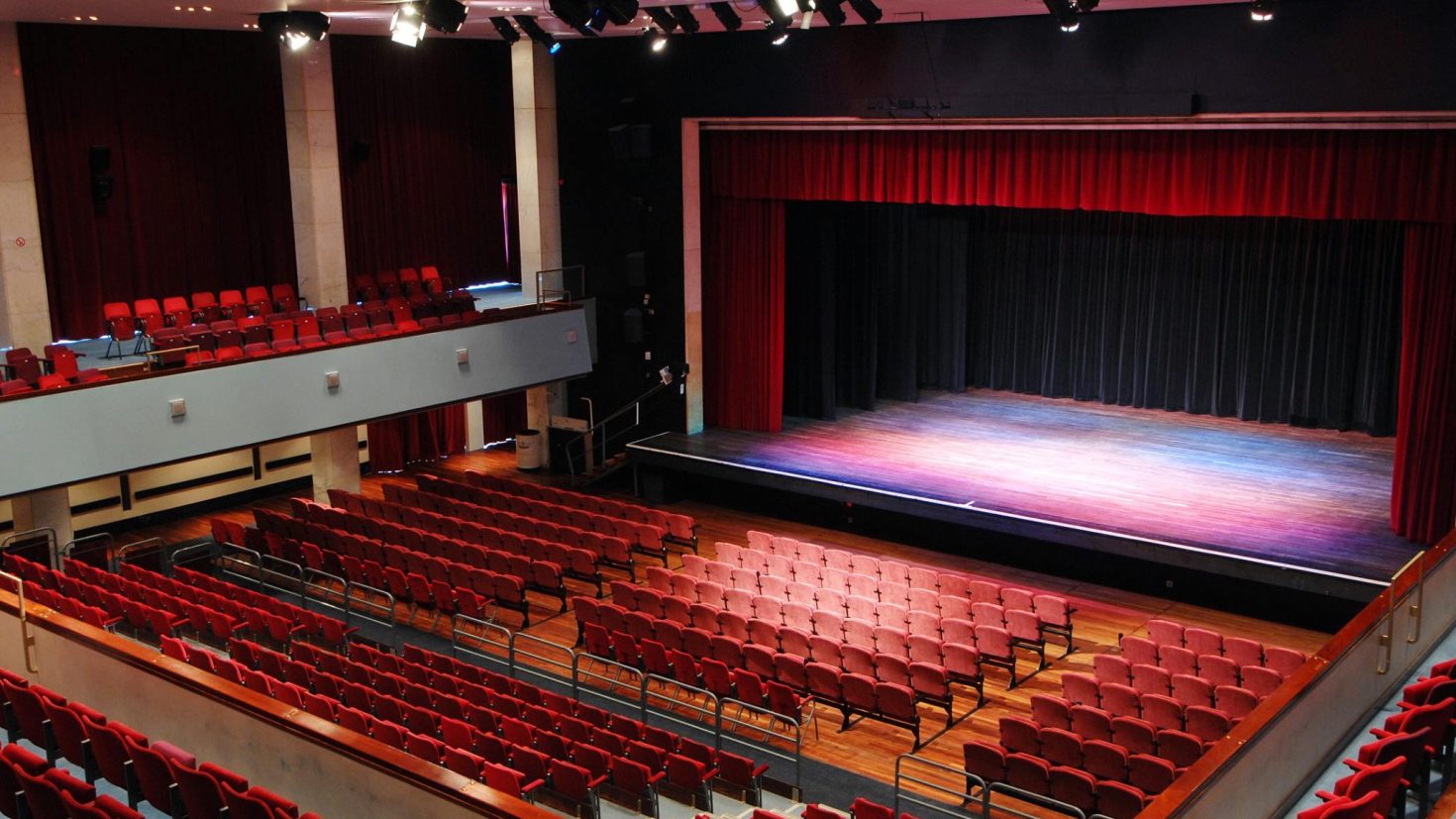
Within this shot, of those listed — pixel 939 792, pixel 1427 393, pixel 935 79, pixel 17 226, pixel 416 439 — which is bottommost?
pixel 939 792

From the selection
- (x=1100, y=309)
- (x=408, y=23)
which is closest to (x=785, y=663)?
(x=408, y=23)

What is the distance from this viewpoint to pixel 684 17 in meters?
14.0

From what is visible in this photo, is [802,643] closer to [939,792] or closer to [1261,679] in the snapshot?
[939,792]

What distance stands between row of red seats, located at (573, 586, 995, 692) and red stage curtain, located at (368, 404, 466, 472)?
7516 mm

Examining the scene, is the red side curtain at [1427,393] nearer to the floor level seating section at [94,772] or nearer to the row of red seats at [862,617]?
the row of red seats at [862,617]

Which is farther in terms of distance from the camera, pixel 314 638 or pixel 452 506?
pixel 452 506

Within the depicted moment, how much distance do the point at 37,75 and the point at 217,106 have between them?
89.3 inches

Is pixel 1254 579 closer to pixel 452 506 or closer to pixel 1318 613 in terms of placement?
pixel 1318 613

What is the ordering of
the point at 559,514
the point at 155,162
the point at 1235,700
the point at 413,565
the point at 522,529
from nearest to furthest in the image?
the point at 1235,700, the point at 413,565, the point at 522,529, the point at 559,514, the point at 155,162

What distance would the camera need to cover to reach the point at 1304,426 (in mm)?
16906

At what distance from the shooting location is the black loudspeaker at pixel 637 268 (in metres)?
17.6

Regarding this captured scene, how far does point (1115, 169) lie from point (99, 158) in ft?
38.6

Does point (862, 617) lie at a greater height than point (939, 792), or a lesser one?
greater

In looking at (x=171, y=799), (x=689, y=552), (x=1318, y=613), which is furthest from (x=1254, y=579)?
(x=171, y=799)
